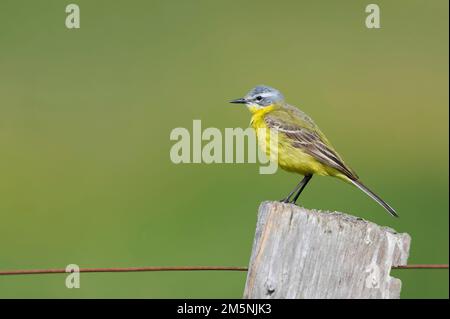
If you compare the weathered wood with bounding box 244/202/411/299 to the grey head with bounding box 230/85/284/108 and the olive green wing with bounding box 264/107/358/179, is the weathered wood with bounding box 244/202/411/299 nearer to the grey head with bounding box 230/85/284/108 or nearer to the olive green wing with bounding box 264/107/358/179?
the olive green wing with bounding box 264/107/358/179

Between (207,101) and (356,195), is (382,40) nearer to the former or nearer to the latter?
(207,101)

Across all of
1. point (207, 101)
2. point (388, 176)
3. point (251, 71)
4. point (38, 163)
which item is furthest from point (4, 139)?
point (388, 176)

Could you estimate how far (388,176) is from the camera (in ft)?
40.8

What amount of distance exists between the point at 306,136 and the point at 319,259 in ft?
10.5

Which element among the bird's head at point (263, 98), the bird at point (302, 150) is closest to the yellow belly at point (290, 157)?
the bird at point (302, 150)

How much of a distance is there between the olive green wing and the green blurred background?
2253 mm

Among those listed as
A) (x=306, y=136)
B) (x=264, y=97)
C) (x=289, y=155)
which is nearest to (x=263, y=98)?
(x=264, y=97)

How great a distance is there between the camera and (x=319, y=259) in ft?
14.0

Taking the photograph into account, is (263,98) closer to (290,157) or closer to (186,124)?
(290,157)

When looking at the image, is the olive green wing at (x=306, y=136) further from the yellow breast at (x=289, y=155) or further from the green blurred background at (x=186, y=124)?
the green blurred background at (x=186, y=124)

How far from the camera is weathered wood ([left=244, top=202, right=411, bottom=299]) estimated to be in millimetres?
4258

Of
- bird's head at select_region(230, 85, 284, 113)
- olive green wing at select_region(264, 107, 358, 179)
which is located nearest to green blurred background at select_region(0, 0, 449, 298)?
bird's head at select_region(230, 85, 284, 113)

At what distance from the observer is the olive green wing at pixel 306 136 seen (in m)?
7.13
